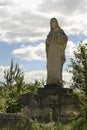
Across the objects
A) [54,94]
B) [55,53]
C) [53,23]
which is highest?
[53,23]

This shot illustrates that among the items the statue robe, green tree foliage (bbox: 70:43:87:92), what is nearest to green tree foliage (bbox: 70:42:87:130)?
green tree foliage (bbox: 70:43:87:92)

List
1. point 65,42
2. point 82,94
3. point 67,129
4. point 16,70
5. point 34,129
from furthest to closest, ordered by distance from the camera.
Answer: point 16,70, point 65,42, point 82,94, point 67,129, point 34,129

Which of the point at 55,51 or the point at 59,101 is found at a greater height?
the point at 55,51

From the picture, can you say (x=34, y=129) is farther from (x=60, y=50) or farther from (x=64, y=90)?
(x=60, y=50)

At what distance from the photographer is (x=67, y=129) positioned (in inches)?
357

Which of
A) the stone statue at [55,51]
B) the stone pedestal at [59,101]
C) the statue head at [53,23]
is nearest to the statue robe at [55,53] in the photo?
the stone statue at [55,51]

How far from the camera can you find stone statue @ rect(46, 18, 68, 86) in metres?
15.8

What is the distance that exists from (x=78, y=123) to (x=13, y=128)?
1.74 m

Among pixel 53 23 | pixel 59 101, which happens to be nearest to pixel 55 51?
pixel 53 23

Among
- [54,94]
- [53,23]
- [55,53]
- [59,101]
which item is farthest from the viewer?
[53,23]

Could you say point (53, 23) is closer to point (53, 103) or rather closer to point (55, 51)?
point (55, 51)

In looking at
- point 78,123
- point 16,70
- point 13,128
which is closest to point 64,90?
point 78,123

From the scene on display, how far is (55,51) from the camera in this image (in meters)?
16.1

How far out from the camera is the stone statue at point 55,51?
15.8 m
